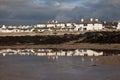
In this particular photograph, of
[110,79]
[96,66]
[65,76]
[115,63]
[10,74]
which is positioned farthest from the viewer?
[115,63]

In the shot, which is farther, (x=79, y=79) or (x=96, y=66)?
(x=96, y=66)

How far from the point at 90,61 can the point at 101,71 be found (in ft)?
21.9

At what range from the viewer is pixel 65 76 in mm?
22406

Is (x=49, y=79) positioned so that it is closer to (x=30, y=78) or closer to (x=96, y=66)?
(x=30, y=78)

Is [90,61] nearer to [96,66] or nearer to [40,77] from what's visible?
[96,66]

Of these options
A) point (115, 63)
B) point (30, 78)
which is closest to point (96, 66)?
point (115, 63)

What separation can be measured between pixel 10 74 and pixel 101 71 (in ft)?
21.0

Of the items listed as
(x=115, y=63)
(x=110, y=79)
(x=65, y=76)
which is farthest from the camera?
(x=115, y=63)

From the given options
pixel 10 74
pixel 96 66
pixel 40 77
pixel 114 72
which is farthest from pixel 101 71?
pixel 10 74

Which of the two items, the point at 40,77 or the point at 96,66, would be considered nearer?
the point at 40,77

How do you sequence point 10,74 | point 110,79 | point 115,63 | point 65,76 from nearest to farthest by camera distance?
point 110,79 < point 65,76 < point 10,74 < point 115,63

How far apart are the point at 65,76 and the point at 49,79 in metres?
1.62

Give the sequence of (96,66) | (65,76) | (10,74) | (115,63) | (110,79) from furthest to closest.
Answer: (115,63)
(96,66)
(10,74)
(65,76)
(110,79)

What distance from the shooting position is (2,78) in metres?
21.8
